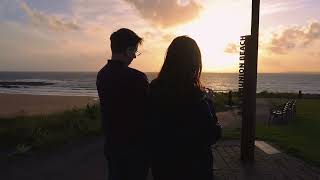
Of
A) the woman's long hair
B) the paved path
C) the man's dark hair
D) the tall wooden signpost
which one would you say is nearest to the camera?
the woman's long hair

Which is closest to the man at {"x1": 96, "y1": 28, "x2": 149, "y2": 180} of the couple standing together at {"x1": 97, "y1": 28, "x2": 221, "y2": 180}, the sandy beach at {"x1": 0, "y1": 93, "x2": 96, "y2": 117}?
the couple standing together at {"x1": 97, "y1": 28, "x2": 221, "y2": 180}

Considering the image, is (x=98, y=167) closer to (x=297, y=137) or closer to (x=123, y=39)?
(x=123, y=39)

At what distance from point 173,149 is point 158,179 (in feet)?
0.83

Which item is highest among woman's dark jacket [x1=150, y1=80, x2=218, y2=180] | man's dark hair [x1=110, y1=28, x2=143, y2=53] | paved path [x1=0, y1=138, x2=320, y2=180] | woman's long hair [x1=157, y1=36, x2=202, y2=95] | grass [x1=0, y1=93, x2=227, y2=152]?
man's dark hair [x1=110, y1=28, x2=143, y2=53]

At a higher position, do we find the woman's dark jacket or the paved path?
the woman's dark jacket

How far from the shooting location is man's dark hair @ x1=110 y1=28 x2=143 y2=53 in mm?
3521

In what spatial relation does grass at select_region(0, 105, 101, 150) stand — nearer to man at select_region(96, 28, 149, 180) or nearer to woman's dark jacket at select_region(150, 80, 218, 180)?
man at select_region(96, 28, 149, 180)

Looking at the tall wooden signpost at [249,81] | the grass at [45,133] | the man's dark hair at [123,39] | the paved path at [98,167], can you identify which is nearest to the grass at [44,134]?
the grass at [45,133]

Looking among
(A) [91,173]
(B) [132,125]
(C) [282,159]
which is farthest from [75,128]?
(B) [132,125]

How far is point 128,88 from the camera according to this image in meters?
3.45

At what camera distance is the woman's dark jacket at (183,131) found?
10.2ft

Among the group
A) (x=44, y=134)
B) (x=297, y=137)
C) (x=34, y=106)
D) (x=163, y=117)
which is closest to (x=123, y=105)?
(x=163, y=117)

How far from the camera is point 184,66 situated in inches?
122

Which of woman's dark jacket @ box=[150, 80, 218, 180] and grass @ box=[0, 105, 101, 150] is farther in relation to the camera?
grass @ box=[0, 105, 101, 150]
